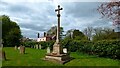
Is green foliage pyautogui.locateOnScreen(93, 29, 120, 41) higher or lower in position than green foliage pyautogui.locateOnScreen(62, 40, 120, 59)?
higher

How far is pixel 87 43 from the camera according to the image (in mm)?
30859

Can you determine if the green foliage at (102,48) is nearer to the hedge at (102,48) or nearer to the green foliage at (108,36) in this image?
the hedge at (102,48)

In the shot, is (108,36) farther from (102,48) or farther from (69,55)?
(69,55)

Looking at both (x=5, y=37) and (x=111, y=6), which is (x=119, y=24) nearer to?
(x=111, y=6)

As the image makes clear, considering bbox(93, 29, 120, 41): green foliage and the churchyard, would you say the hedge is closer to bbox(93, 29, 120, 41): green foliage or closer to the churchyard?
the churchyard

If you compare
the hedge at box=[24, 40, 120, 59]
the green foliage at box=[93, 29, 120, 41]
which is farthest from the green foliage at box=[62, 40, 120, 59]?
the green foliage at box=[93, 29, 120, 41]

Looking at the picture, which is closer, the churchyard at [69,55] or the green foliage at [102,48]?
the churchyard at [69,55]

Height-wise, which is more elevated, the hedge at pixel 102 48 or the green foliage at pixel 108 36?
the green foliage at pixel 108 36

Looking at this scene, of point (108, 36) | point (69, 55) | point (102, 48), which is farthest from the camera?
point (108, 36)

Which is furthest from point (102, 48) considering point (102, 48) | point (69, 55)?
point (69, 55)

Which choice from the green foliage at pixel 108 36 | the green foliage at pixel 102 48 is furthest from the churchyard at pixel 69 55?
the green foliage at pixel 108 36

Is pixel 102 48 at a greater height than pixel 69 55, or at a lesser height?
greater

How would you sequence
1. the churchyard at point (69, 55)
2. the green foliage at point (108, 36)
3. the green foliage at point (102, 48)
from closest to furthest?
the churchyard at point (69, 55)
the green foliage at point (102, 48)
the green foliage at point (108, 36)

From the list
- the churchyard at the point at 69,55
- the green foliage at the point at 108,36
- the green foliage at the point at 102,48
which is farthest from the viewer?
the green foliage at the point at 108,36
